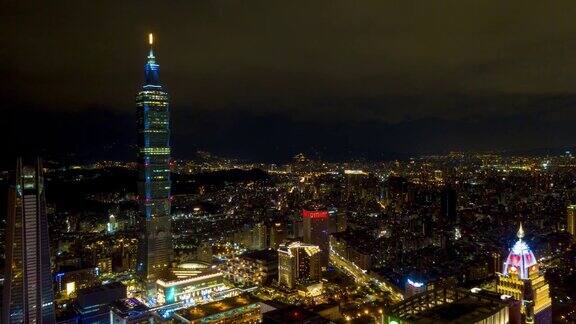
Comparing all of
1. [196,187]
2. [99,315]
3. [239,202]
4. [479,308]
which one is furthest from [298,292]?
[196,187]

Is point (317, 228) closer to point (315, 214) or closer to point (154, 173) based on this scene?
point (315, 214)

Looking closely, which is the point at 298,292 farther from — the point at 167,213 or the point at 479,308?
the point at 479,308

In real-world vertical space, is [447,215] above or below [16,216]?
below

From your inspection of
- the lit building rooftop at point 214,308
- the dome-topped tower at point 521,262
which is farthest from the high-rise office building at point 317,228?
the dome-topped tower at point 521,262

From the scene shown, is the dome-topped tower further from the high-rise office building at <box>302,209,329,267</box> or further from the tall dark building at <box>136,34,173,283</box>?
the tall dark building at <box>136,34,173,283</box>

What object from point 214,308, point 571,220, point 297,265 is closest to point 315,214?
point 297,265

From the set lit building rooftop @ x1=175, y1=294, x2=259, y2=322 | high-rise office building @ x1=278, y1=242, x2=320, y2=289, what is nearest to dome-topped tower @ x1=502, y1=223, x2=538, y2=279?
lit building rooftop @ x1=175, y1=294, x2=259, y2=322
